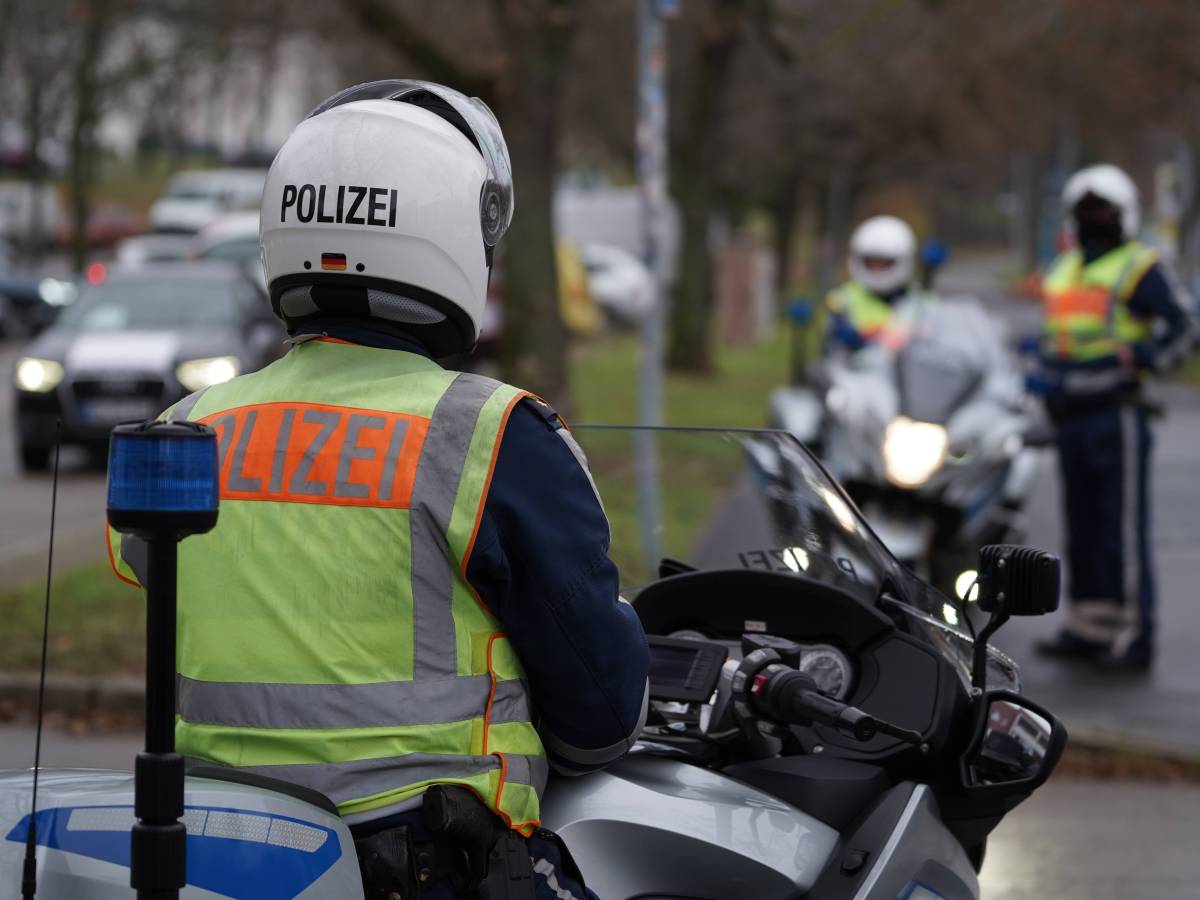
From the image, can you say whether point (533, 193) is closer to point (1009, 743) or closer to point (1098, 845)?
point (1098, 845)

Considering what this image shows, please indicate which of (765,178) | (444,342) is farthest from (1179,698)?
(765,178)

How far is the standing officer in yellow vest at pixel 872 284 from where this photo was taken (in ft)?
31.3

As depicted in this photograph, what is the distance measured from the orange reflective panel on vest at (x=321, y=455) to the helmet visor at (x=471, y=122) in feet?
1.32

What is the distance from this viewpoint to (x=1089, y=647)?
8.28m

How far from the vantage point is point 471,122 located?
2.73m

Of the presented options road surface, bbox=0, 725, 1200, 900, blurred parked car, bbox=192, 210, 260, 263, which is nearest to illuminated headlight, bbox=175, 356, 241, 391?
road surface, bbox=0, 725, 1200, 900

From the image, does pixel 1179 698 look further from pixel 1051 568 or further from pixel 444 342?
pixel 444 342

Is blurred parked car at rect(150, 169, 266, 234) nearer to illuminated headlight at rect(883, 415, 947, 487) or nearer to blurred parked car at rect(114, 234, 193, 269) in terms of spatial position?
blurred parked car at rect(114, 234, 193, 269)

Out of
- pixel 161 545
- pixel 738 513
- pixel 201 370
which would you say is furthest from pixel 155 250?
pixel 161 545

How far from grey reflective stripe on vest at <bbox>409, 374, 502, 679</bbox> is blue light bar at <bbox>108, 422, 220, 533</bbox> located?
A: 1.30 feet

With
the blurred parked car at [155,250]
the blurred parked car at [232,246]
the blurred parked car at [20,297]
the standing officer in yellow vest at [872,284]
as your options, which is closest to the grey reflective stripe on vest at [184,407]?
the standing officer in yellow vest at [872,284]

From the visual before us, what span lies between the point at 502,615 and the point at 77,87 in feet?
124

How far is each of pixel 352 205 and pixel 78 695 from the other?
531 cm

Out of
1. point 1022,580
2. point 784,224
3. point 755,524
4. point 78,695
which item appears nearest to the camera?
point 1022,580
